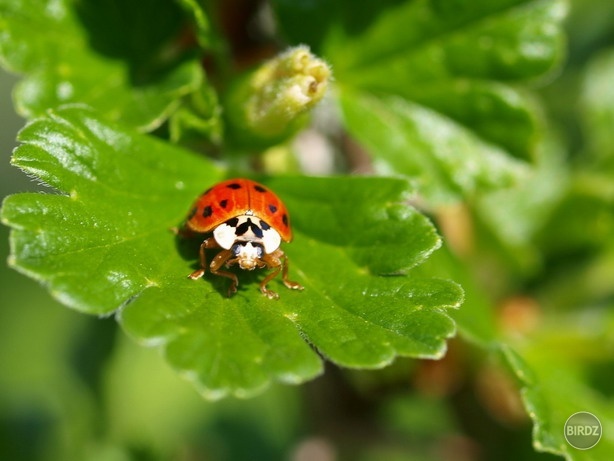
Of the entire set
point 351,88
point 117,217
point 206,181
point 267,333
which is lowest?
point 267,333

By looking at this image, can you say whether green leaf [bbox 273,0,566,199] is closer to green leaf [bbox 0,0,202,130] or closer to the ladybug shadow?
green leaf [bbox 0,0,202,130]

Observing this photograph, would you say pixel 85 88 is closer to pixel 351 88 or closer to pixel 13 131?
pixel 351 88

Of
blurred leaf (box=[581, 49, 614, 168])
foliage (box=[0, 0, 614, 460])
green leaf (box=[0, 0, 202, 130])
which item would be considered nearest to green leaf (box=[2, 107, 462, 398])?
foliage (box=[0, 0, 614, 460])

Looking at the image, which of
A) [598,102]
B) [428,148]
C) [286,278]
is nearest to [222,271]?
[286,278]

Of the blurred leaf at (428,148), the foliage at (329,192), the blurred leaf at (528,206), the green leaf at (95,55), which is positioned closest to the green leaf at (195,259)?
the foliage at (329,192)

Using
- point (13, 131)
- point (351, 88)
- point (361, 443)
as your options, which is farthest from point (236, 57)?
point (13, 131)

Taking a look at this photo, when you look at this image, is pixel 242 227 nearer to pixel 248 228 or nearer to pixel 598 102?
pixel 248 228
